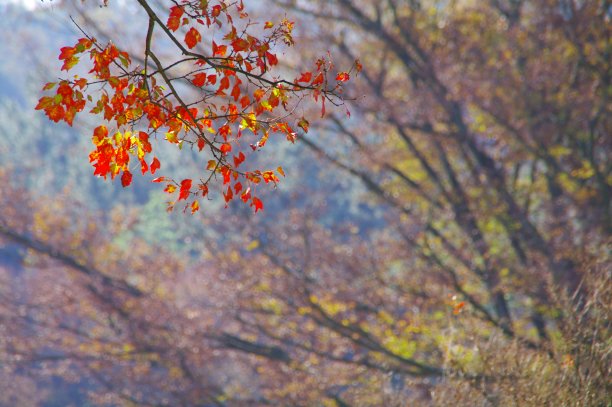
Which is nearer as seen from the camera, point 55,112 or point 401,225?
point 55,112

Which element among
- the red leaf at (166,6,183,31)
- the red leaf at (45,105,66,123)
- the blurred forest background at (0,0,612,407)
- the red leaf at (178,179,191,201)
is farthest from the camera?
the blurred forest background at (0,0,612,407)

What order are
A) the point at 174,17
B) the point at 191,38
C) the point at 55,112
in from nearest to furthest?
the point at 55,112 < the point at 174,17 < the point at 191,38

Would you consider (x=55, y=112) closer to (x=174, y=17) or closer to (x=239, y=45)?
(x=174, y=17)

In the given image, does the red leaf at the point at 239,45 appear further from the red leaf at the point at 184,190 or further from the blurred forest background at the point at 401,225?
the blurred forest background at the point at 401,225

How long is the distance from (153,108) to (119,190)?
40681 millimetres

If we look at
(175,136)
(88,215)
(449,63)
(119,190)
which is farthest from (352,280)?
(119,190)

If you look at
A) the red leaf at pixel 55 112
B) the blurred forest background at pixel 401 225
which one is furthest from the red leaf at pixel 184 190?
the blurred forest background at pixel 401 225

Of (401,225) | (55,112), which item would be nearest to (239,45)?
(55,112)

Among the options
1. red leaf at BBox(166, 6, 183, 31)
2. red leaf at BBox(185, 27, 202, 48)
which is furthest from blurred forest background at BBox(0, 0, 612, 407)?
red leaf at BBox(166, 6, 183, 31)

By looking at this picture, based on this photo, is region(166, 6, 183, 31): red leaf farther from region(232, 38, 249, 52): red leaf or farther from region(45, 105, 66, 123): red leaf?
region(45, 105, 66, 123): red leaf

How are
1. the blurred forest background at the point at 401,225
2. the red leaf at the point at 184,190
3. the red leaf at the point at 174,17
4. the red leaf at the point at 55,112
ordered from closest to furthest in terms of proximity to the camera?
the red leaf at the point at 55,112
the red leaf at the point at 174,17
the red leaf at the point at 184,190
the blurred forest background at the point at 401,225

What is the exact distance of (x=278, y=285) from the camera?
10.2m

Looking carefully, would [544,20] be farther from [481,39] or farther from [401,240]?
[401,240]

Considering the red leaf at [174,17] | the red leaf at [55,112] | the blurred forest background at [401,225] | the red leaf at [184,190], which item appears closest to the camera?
the red leaf at [55,112]
